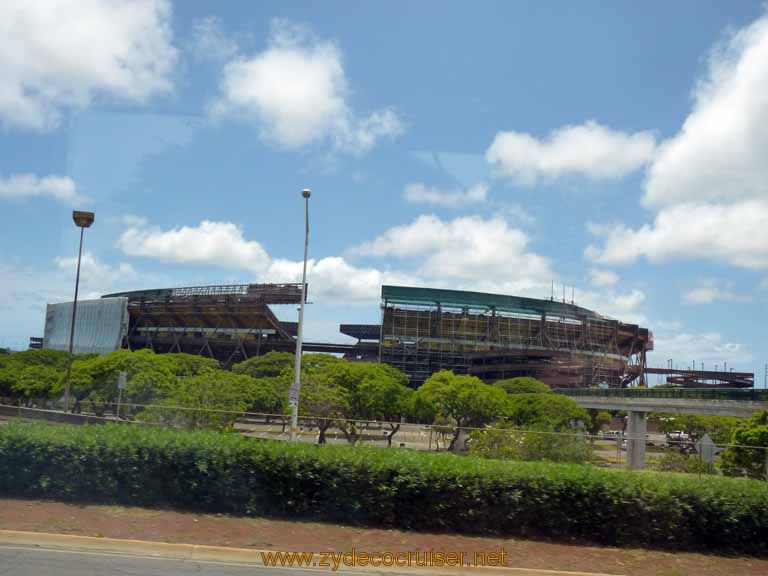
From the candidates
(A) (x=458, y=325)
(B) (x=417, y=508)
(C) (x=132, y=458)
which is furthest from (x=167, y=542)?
(A) (x=458, y=325)

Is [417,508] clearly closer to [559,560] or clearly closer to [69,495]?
[559,560]

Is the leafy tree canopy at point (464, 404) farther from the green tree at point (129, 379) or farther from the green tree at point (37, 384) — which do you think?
the green tree at point (37, 384)

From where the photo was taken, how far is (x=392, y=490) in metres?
11.7

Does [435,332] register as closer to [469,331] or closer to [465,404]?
[469,331]

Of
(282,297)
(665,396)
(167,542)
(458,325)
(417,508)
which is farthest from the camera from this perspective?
(458,325)

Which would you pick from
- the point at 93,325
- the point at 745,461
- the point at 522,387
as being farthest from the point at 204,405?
the point at 93,325

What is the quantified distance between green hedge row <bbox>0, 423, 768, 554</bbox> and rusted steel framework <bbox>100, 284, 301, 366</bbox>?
77023mm

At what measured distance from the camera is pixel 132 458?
12156mm

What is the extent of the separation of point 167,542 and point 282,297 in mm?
81081

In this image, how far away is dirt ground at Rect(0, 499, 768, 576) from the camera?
10.6m

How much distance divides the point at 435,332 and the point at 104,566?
298 ft

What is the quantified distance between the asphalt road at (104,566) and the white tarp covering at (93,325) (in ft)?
338

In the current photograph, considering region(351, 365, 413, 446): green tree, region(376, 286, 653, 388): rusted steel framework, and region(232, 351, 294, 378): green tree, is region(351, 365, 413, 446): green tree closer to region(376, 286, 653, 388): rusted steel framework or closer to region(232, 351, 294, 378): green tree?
region(232, 351, 294, 378): green tree

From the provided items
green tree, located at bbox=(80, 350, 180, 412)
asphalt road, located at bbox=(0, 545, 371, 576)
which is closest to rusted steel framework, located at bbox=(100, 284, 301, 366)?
green tree, located at bbox=(80, 350, 180, 412)
